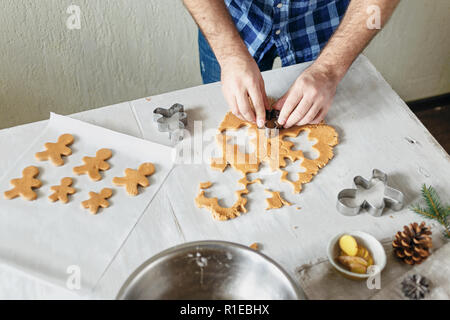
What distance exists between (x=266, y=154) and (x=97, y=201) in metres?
0.38

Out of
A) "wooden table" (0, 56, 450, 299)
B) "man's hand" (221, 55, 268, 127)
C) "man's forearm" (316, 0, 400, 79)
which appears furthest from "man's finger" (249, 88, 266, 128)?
"man's forearm" (316, 0, 400, 79)

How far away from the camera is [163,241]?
83cm

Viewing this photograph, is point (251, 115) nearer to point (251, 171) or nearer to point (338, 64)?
point (251, 171)

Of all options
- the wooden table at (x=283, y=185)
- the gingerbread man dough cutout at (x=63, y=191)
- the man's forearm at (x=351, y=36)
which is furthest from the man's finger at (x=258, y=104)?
the gingerbread man dough cutout at (x=63, y=191)

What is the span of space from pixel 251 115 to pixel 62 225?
48 cm

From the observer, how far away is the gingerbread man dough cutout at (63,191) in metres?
0.89

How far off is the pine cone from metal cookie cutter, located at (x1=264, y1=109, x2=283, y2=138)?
0.36m

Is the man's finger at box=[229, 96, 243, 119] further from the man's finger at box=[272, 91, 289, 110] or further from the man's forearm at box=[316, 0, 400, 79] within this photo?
the man's forearm at box=[316, 0, 400, 79]

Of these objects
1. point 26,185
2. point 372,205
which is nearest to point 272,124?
point 372,205

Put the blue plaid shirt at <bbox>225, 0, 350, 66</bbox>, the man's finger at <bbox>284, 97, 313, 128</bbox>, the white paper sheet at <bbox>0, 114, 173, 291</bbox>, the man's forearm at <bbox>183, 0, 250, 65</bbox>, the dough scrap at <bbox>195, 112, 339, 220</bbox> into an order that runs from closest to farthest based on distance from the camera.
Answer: the white paper sheet at <bbox>0, 114, 173, 291</bbox> < the dough scrap at <bbox>195, 112, 339, 220</bbox> < the man's finger at <bbox>284, 97, 313, 128</bbox> < the man's forearm at <bbox>183, 0, 250, 65</bbox> < the blue plaid shirt at <bbox>225, 0, 350, 66</bbox>

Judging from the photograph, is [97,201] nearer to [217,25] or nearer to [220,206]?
[220,206]

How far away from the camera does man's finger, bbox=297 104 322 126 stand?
1.03 m

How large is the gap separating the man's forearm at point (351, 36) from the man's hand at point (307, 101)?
0.08 meters

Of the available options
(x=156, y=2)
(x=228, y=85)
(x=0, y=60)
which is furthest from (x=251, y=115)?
(x=0, y=60)
